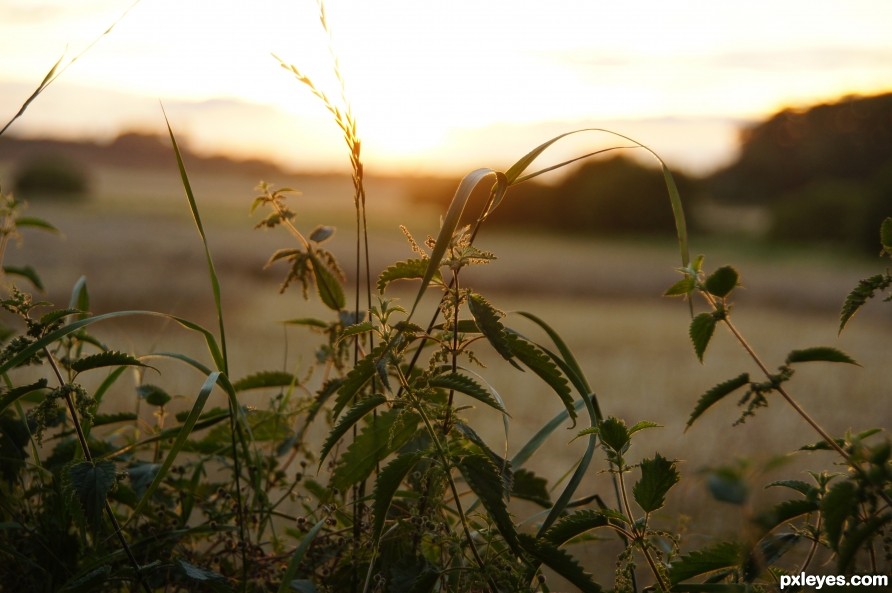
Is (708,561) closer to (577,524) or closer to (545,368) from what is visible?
(577,524)

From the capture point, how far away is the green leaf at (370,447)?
886 millimetres

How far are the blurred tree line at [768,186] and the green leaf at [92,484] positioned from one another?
16416 millimetres

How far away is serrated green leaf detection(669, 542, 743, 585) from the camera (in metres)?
0.80

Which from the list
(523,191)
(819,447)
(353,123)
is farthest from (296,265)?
(523,191)

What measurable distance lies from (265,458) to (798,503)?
0.81 meters

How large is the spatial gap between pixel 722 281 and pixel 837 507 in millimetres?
215

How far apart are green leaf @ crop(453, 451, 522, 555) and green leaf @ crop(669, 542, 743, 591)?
6.6 inches

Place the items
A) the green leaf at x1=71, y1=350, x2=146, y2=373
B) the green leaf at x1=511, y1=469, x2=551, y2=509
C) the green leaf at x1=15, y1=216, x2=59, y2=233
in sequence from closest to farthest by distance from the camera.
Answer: the green leaf at x1=71, y1=350, x2=146, y2=373, the green leaf at x1=511, y1=469, x2=551, y2=509, the green leaf at x1=15, y1=216, x2=59, y2=233

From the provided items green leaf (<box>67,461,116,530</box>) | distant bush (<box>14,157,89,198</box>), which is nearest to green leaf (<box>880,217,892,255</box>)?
green leaf (<box>67,461,116,530</box>)

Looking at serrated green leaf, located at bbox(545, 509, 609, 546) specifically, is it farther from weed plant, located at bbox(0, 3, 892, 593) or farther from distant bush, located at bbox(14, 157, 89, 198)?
distant bush, located at bbox(14, 157, 89, 198)

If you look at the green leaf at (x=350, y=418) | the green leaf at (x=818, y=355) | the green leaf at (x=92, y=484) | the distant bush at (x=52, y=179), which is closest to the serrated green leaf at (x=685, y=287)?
the green leaf at (x=818, y=355)

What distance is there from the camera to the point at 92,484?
0.85 metres

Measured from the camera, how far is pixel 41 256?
7633 millimetres

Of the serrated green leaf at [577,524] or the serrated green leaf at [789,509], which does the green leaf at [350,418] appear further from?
the serrated green leaf at [789,509]
